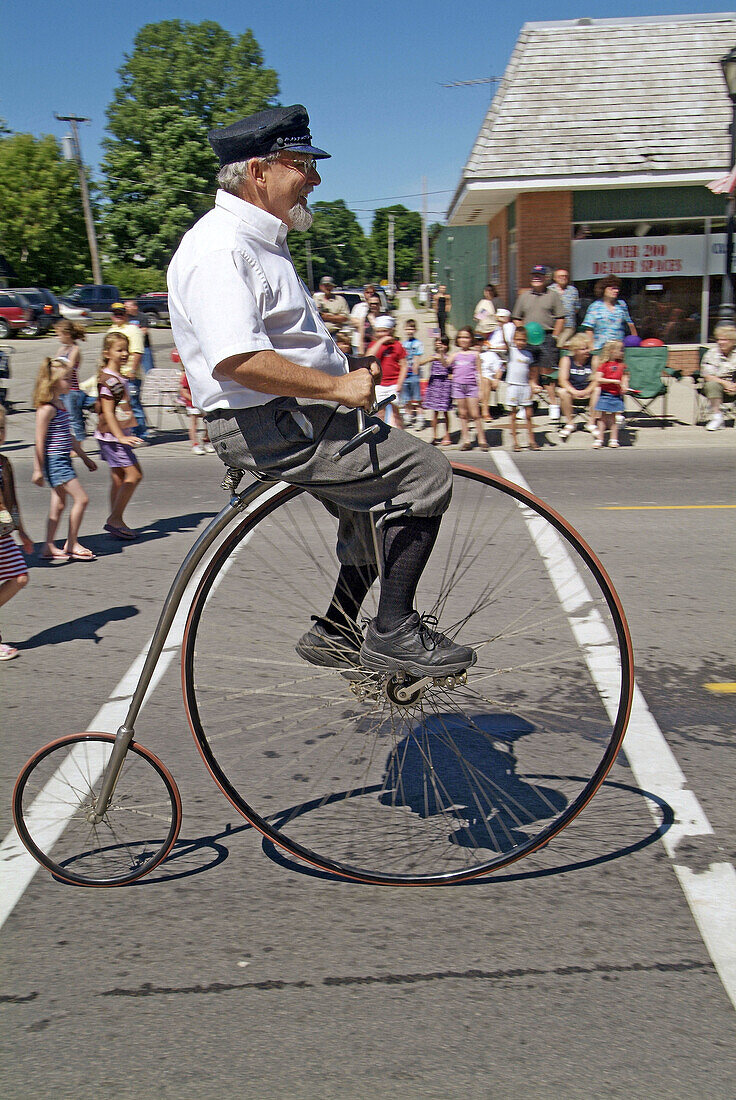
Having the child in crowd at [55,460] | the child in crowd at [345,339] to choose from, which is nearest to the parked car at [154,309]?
the child in crowd at [345,339]

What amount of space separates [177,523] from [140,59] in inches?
2717

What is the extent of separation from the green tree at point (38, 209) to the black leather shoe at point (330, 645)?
60.8m

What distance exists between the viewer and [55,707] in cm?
497

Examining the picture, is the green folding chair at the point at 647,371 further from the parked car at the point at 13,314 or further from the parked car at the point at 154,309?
the parked car at the point at 154,309

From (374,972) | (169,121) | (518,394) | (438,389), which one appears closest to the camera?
(374,972)

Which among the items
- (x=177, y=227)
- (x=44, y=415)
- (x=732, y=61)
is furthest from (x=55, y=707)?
(x=177, y=227)

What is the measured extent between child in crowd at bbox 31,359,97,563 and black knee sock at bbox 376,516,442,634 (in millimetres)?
5388

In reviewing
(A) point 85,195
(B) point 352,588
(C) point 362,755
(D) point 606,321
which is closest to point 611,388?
(D) point 606,321

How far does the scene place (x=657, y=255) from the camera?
63.7ft

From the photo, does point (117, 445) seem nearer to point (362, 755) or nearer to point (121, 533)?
point (121, 533)

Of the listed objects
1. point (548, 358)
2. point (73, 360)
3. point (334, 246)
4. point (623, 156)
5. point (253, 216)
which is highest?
point (334, 246)

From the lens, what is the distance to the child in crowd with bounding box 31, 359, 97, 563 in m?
8.05

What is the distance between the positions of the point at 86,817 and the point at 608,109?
18671mm

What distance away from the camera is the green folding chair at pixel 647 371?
1453cm
